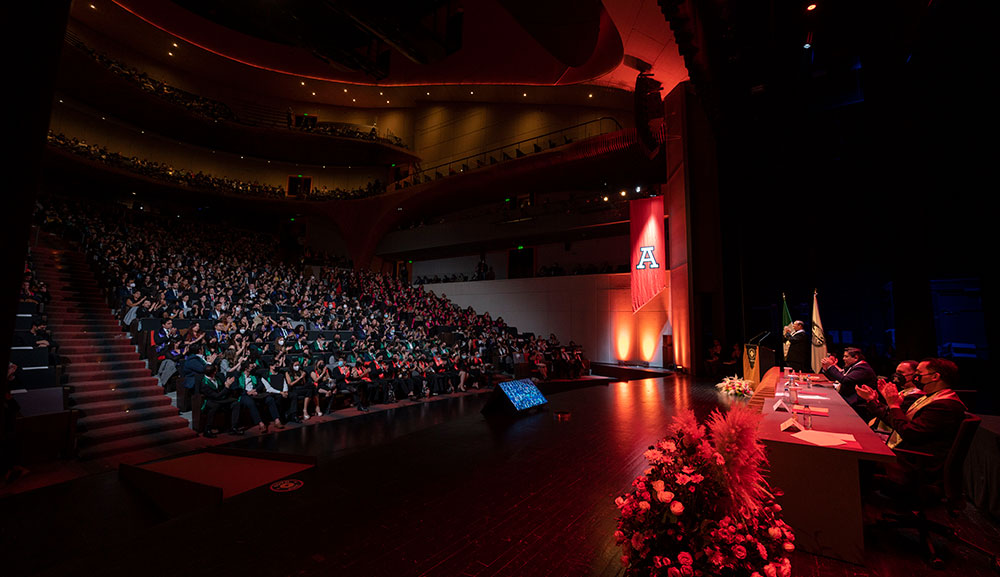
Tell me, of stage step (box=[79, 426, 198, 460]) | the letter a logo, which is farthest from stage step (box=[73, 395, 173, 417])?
the letter a logo

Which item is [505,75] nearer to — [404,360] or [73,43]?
[404,360]

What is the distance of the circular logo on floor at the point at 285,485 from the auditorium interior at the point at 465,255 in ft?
0.29

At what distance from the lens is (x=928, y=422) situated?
2736 mm

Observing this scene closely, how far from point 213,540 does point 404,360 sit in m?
6.95

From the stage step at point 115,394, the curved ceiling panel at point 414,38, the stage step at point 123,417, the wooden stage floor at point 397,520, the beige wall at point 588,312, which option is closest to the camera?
the wooden stage floor at point 397,520

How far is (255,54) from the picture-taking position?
18.9 metres

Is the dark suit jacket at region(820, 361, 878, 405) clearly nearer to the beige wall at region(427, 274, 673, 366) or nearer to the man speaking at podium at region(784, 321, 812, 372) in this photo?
the man speaking at podium at region(784, 321, 812, 372)

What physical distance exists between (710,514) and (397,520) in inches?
84.7

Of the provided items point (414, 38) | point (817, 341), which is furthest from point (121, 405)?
point (817, 341)

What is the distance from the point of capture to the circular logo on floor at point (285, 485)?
3.46m

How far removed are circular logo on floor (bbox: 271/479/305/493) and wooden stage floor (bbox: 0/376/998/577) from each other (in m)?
0.08

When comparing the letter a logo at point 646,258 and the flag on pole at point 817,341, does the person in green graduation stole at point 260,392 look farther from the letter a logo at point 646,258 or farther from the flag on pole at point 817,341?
the letter a logo at point 646,258

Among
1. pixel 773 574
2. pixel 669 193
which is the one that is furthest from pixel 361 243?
pixel 773 574

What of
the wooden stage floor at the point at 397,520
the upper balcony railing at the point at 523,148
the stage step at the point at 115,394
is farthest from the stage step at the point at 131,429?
the upper balcony railing at the point at 523,148
